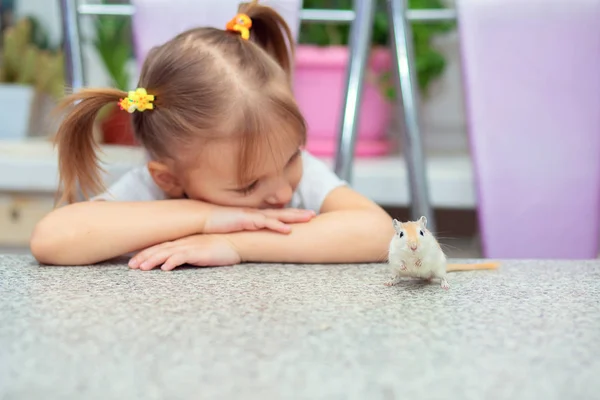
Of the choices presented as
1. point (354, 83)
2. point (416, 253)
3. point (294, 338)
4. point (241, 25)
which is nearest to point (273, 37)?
point (241, 25)

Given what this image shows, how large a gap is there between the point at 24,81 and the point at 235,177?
1280 millimetres

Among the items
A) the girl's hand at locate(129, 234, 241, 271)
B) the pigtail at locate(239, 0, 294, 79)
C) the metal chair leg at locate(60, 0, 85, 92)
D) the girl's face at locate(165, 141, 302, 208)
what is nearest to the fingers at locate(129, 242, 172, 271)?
the girl's hand at locate(129, 234, 241, 271)

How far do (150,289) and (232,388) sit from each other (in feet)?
0.91

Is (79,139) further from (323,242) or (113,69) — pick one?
(113,69)

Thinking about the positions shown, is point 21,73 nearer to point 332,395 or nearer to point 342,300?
point 342,300

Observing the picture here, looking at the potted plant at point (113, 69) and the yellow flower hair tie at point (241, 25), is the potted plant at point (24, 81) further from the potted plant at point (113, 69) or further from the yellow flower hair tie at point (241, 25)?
the yellow flower hair tie at point (241, 25)

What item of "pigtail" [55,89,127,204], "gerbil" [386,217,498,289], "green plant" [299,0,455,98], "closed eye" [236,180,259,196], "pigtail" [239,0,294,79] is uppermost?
"green plant" [299,0,455,98]

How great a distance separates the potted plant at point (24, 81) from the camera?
1.85m

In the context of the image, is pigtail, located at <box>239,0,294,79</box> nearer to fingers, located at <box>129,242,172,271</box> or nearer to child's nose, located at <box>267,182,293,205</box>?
child's nose, located at <box>267,182,293,205</box>

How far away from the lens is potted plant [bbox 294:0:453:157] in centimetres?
152

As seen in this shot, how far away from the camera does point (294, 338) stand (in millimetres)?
450

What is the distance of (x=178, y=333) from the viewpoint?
18.1 inches

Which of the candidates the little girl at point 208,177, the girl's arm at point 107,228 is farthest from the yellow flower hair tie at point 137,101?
the girl's arm at point 107,228

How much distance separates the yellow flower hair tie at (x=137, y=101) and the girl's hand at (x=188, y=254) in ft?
0.61
